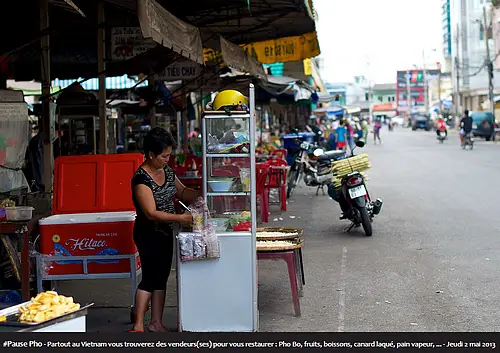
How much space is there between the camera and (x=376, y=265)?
9.58 m

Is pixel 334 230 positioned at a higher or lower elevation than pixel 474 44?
lower

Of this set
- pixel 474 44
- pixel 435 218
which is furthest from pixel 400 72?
pixel 435 218

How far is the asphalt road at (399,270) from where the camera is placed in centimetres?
705

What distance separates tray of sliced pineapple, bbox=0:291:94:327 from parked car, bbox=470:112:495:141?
154ft

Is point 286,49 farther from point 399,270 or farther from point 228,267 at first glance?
point 228,267

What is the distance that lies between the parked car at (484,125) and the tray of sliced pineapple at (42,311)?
46.8 metres

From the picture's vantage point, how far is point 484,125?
161 feet

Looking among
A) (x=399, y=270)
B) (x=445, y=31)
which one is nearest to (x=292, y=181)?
(x=399, y=270)

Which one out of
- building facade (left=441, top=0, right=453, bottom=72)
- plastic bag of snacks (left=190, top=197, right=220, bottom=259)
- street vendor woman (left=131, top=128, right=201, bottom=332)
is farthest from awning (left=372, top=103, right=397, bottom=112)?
plastic bag of snacks (left=190, top=197, right=220, bottom=259)

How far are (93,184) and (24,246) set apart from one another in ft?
3.31

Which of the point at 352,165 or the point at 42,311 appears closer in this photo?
the point at 42,311
